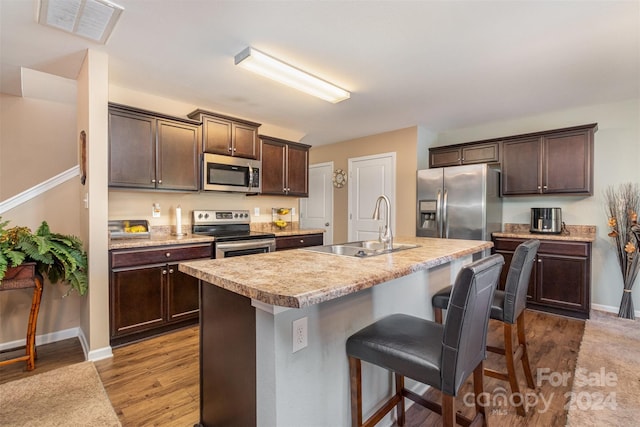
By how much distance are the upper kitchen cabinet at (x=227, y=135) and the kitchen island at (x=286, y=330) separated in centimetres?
219

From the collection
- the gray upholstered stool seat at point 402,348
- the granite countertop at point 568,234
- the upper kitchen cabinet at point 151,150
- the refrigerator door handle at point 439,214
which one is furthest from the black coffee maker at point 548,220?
the upper kitchen cabinet at point 151,150

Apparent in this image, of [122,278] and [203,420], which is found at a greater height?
[122,278]

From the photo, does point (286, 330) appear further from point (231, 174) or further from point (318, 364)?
point (231, 174)

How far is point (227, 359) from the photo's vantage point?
1.38 metres

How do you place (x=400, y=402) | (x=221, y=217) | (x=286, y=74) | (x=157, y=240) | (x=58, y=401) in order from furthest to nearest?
(x=221, y=217) < (x=157, y=240) < (x=286, y=74) < (x=58, y=401) < (x=400, y=402)

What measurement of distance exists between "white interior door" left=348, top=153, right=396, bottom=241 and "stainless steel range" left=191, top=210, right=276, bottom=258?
194cm

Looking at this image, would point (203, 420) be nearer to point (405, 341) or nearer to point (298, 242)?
point (405, 341)

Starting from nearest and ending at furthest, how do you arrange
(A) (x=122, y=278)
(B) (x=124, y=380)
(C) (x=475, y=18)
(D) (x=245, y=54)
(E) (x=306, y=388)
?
(E) (x=306, y=388), (C) (x=475, y=18), (B) (x=124, y=380), (D) (x=245, y=54), (A) (x=122, y=278)

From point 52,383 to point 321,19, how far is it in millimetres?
3058

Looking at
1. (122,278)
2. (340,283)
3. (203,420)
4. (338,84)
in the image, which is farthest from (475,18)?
(122,278)

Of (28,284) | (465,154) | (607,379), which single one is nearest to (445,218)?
(465,154)

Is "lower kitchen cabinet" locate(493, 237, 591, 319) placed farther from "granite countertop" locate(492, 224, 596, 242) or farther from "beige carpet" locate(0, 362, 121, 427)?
"beige carpet" locate(0, 362, 121, 427)

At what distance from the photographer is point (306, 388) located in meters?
1.26

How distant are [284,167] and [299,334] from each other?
3.21 m
